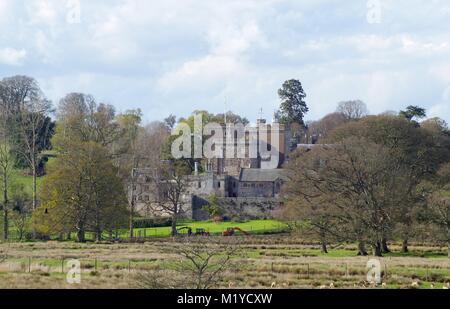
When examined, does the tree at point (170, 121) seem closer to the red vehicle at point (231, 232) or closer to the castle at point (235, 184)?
the castle at point (235, 184)

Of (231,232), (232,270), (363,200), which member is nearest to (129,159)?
(231,232)

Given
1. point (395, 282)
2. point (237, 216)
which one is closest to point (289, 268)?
point (395, 282)

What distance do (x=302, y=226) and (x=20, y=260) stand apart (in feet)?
69.0

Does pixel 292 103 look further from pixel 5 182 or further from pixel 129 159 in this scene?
pixel 5 182

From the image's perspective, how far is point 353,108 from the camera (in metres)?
121

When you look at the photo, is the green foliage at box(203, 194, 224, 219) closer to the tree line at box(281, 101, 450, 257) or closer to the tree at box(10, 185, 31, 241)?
the tree at box(10, 185, 31, 241)

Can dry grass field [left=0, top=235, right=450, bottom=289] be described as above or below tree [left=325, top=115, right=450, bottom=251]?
below

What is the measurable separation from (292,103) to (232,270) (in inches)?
3259

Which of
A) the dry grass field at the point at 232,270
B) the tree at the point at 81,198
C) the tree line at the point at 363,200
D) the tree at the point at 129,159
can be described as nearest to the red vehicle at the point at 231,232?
the tree line at the point at 363,200

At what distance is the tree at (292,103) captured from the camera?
362ft

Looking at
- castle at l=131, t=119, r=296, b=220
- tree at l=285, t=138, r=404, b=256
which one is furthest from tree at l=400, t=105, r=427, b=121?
tree at l=285, t=138, r=404, b=256

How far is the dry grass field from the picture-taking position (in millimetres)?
28688

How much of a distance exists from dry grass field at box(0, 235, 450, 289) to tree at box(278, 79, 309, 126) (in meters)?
65.3

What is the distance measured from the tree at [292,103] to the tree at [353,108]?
9801mm
